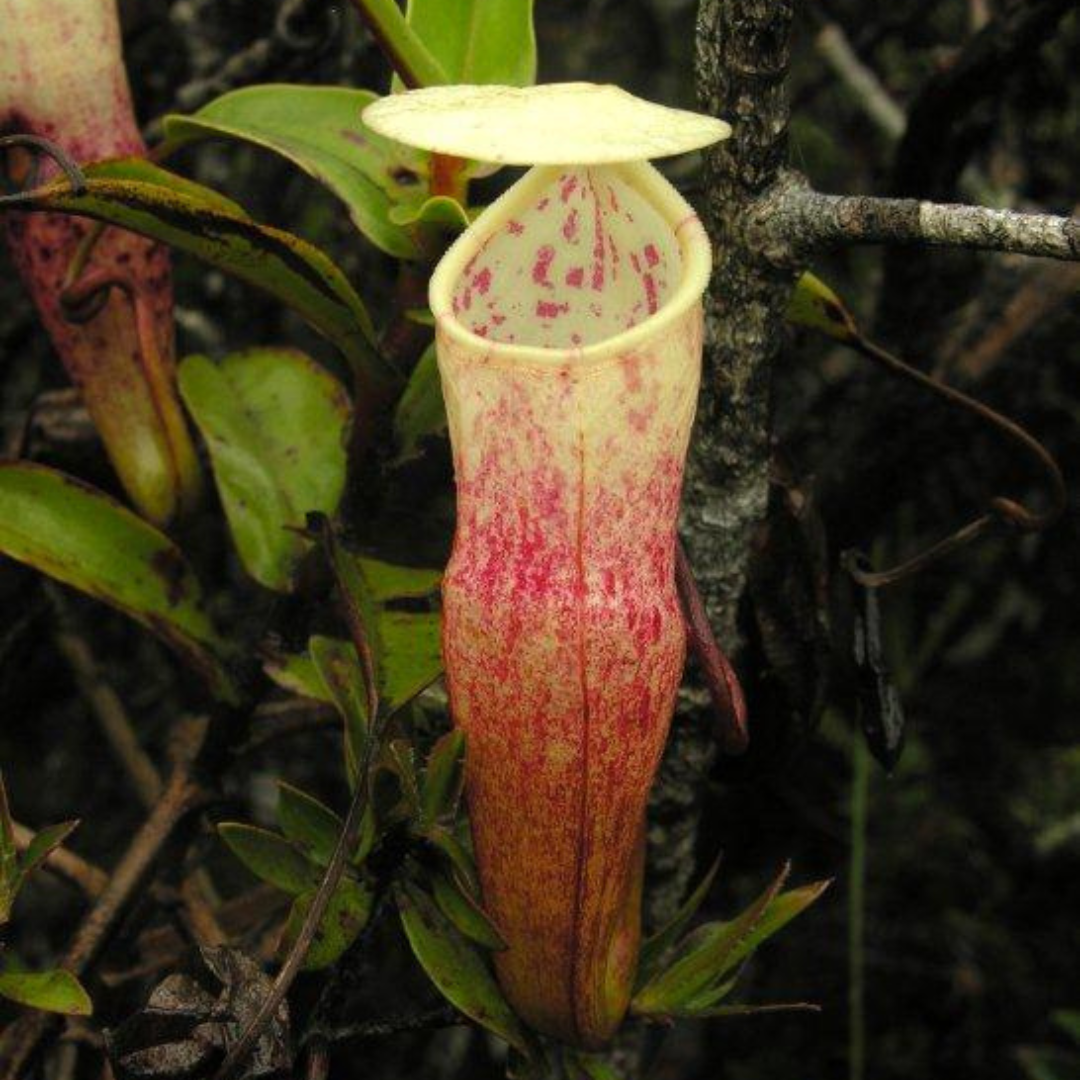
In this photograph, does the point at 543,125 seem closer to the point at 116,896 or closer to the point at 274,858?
the point at 274,858

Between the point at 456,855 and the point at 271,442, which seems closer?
the point at 456,855

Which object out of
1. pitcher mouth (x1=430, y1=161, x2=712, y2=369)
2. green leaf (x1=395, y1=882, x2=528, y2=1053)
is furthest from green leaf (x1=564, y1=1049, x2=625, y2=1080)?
pitcher mouth (x1=430, y1=161, x2=712, y2=369)

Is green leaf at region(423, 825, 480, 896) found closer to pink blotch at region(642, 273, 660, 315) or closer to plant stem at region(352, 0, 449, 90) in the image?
pink blotch at region(642, 273, 660, 315)

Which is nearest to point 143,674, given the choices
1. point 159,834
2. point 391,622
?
point 159,834

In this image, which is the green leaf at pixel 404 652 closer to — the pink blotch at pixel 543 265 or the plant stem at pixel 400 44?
the pink blotch at pixel 543 265

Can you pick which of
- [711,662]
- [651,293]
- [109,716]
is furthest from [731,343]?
[109,716]

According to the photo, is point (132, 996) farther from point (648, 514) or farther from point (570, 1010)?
point (648, 514)

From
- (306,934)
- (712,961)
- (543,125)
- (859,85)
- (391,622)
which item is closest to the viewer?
(543,125)
